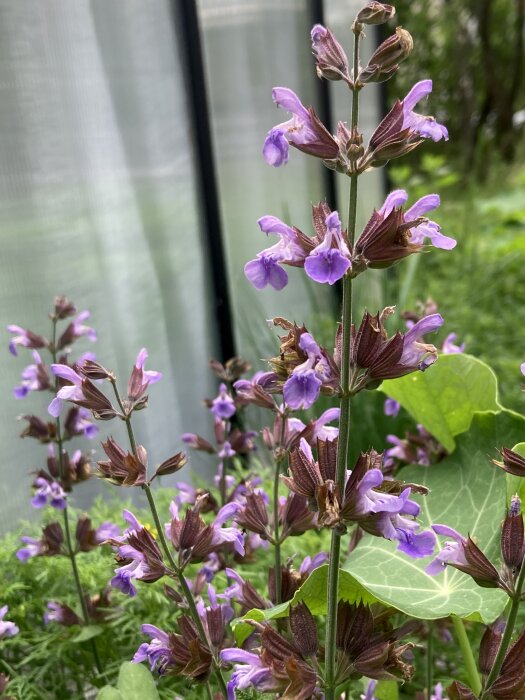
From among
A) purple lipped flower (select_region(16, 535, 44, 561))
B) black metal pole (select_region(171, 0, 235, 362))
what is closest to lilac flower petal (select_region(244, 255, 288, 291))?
purple lipped flower (select_region(16, 535, 44, 561))

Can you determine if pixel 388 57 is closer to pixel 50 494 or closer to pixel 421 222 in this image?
pixel 421 222

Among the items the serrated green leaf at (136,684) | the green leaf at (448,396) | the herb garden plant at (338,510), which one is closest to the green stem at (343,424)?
the herb garden plant at (338,510)

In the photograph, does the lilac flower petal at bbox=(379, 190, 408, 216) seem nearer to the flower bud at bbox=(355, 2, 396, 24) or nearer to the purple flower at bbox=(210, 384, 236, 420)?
the flower bud at bbox=(355, 2, 396, 24)

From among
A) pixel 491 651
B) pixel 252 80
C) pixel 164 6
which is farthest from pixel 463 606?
pixel 252 80

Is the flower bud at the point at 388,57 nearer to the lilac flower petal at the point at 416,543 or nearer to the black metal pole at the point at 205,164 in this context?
the lilac flower petal at the point at 416,543

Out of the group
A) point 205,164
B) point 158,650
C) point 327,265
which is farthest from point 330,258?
point 205,164
